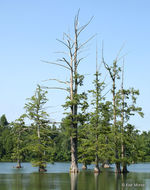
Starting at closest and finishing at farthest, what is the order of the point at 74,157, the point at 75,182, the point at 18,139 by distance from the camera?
the point at 75,182 < the point at 74,157 < the point at 18,139

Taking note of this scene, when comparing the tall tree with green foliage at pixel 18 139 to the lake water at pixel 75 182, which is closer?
the lake water at pixel 75 182

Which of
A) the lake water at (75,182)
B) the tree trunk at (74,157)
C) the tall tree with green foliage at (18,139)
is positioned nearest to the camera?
the lake water at (75,182)

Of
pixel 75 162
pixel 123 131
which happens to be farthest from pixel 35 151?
pixel 123 131

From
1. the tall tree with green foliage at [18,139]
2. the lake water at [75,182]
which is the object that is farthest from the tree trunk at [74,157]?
the tall tree with green foliage at [18,139]

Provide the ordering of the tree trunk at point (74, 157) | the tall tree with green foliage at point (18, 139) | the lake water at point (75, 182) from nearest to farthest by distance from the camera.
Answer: the lake water at point (75, 182) < the tree trunk at point (74, 157) < the tall tree with green foliage at point (18, 139)

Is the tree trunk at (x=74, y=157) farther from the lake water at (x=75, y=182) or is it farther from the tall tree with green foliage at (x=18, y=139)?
the tall tree with green foliage at (x=18, y=139)

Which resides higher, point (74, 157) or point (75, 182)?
point (74, 157)

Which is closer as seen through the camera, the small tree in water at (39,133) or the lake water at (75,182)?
the lake water at (75,182)

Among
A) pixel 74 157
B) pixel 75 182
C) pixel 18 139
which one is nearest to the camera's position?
pixel 75 182

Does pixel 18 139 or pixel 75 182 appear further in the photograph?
pixel 18 139

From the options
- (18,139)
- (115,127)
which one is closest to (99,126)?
(115,127)

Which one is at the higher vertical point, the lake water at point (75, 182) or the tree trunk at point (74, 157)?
the tree trunk at point (74, 157)

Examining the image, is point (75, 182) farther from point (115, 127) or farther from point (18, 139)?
point (18, 139)

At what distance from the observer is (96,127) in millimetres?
45938
